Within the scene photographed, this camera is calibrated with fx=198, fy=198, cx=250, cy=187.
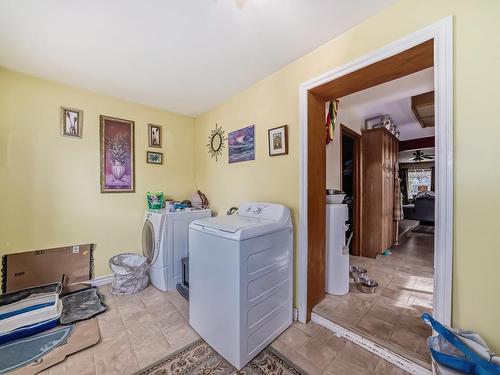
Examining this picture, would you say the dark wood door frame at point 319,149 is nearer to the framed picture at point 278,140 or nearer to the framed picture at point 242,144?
the framed picture at point 278,140

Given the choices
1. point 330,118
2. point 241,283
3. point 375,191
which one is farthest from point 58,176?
point 375,191

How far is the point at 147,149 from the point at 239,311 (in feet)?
7.91

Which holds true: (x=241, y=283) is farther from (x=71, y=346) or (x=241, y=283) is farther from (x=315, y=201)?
(x=71, y=346)

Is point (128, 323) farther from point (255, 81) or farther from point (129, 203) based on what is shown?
point (255, 81)

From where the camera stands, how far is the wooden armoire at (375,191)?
3.07 meters

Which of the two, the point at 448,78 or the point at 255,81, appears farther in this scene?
the point at 255,81

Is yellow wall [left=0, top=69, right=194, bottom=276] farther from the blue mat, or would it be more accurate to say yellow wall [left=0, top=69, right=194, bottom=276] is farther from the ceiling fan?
the ceiling fan

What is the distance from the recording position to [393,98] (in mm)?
2508

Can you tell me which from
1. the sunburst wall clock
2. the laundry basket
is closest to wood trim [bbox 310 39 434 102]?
the sunburst wall clock

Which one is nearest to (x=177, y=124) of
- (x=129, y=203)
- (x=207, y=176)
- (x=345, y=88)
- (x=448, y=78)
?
(x=207, y=176)

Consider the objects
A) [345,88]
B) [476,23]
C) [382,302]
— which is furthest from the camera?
[382,302]

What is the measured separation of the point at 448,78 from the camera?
3.43 feet

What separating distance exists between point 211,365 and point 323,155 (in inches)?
74.4

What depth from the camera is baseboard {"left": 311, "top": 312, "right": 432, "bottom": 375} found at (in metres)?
Answer: 1.24
